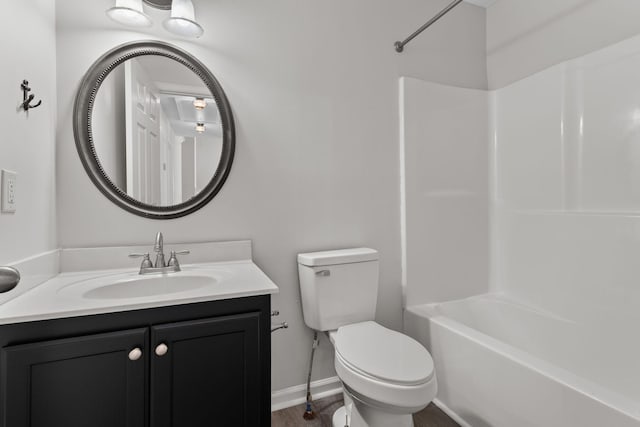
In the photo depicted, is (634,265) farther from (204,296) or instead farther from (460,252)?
(204,296)

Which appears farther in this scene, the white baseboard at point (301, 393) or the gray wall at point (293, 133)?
the white baseboard at point (301, 393)

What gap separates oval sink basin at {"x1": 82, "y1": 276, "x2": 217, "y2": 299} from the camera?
128 cm

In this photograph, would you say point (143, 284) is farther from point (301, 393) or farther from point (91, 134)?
point (301, 393)

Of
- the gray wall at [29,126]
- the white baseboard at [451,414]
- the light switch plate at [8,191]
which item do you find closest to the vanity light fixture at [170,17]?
the gray wall at [29,126]

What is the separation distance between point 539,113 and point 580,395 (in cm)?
160

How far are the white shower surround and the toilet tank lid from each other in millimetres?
399

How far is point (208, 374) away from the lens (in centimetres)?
108

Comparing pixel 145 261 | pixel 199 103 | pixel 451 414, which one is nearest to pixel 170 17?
pixel 199 103

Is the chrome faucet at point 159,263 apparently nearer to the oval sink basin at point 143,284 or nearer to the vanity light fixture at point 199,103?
the oval sink basin at point 143,284

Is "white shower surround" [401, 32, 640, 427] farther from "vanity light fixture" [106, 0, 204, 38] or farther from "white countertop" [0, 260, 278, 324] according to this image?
"vanity light fixture" [106, 0, 204, 38]

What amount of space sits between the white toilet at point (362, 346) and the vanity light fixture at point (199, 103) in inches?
35.5

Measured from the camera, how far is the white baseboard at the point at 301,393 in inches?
69.9

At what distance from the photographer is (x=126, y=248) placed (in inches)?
58.2

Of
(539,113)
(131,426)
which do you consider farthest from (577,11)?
(131,426)
